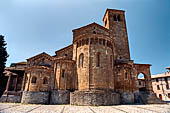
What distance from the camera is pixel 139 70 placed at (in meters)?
24.2

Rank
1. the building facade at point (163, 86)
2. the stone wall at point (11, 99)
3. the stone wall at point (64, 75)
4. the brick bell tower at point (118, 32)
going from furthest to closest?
1. the building facade at point (163, 86)
2. the brick bell tower at point (118, 32)
3. the stone wall at point (11, 99)
4. the stone wall at point (64, 75)

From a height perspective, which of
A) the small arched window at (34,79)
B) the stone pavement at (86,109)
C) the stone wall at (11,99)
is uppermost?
the small arched window at (34,79)

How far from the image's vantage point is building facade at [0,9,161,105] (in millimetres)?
15727

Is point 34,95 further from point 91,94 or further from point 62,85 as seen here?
point 91,94

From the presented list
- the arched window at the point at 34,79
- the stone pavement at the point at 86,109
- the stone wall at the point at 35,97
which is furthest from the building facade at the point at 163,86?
the arched window at the point at 34,79

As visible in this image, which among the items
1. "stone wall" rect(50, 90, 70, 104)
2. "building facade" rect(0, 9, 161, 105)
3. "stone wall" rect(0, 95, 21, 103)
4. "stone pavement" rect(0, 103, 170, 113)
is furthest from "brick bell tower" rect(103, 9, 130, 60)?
"stone wall" rect(0, 95, 21, 103)

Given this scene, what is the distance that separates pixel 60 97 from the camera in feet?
56.1

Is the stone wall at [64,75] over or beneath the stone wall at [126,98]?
over

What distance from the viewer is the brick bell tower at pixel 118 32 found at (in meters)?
24.5

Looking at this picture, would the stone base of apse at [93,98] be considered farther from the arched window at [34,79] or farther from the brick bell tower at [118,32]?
the brick bell tower at [118,32]

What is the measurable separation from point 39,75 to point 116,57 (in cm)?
1560

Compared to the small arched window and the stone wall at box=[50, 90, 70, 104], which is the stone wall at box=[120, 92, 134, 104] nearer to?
the stone wall at box=[50, 90, 70, 104]

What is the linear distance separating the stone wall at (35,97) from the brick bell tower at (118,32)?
50.4 ft

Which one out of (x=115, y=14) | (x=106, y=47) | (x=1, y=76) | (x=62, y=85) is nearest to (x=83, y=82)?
(x=62, y=85)
